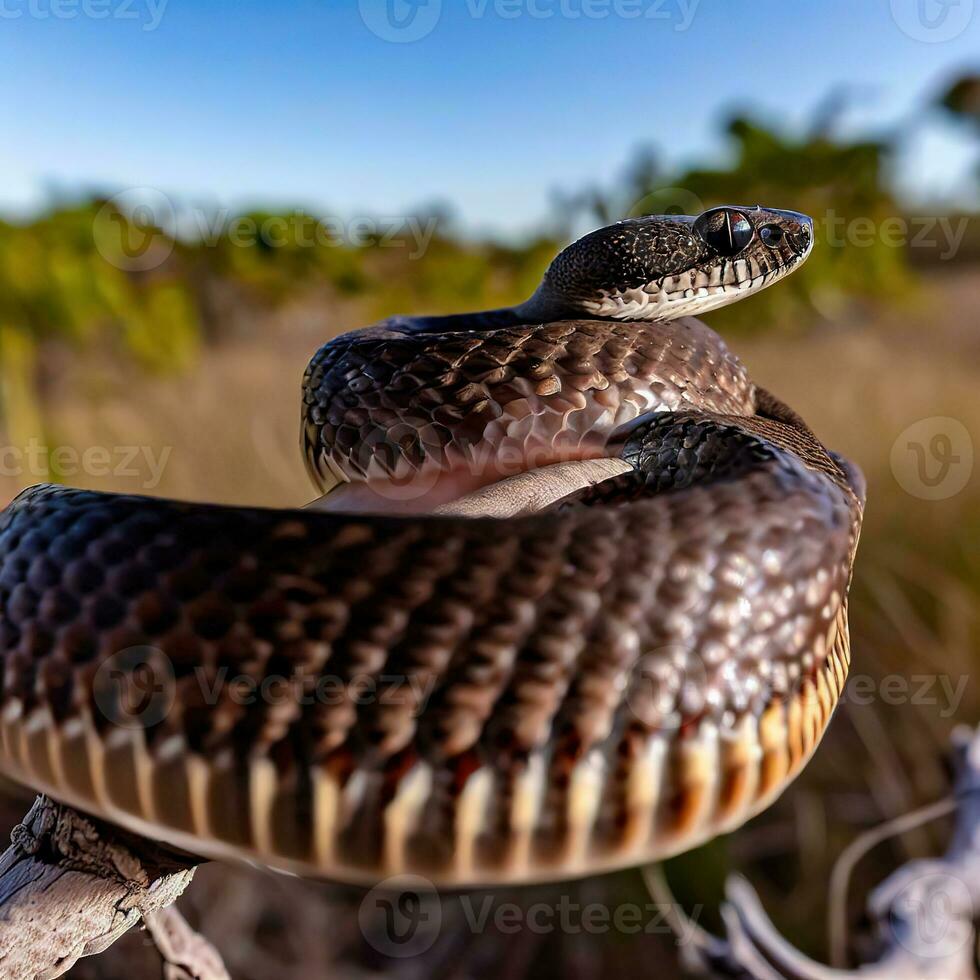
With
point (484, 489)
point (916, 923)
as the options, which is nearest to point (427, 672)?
point (484, 489)

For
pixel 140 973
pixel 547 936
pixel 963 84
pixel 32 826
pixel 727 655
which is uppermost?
pixel 963 84

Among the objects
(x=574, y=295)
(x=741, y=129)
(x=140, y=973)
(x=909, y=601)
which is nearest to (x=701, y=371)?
(x=574, y=295)

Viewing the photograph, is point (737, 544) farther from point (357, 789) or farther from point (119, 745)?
point (119, 745)

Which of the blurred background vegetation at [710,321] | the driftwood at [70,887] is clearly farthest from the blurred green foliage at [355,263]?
the driftwood at [70,887]

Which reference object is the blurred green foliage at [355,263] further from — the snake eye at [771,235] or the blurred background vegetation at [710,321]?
the snake eye at [771,235]

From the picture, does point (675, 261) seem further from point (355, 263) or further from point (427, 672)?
point (355, 263)

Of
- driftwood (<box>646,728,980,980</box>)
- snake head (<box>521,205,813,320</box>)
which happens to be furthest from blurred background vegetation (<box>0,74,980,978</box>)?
snake head (<box>521,205,813,320</box>)

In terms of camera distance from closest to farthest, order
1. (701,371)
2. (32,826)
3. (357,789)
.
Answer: (357,789) → (32,826) → (701,371)
